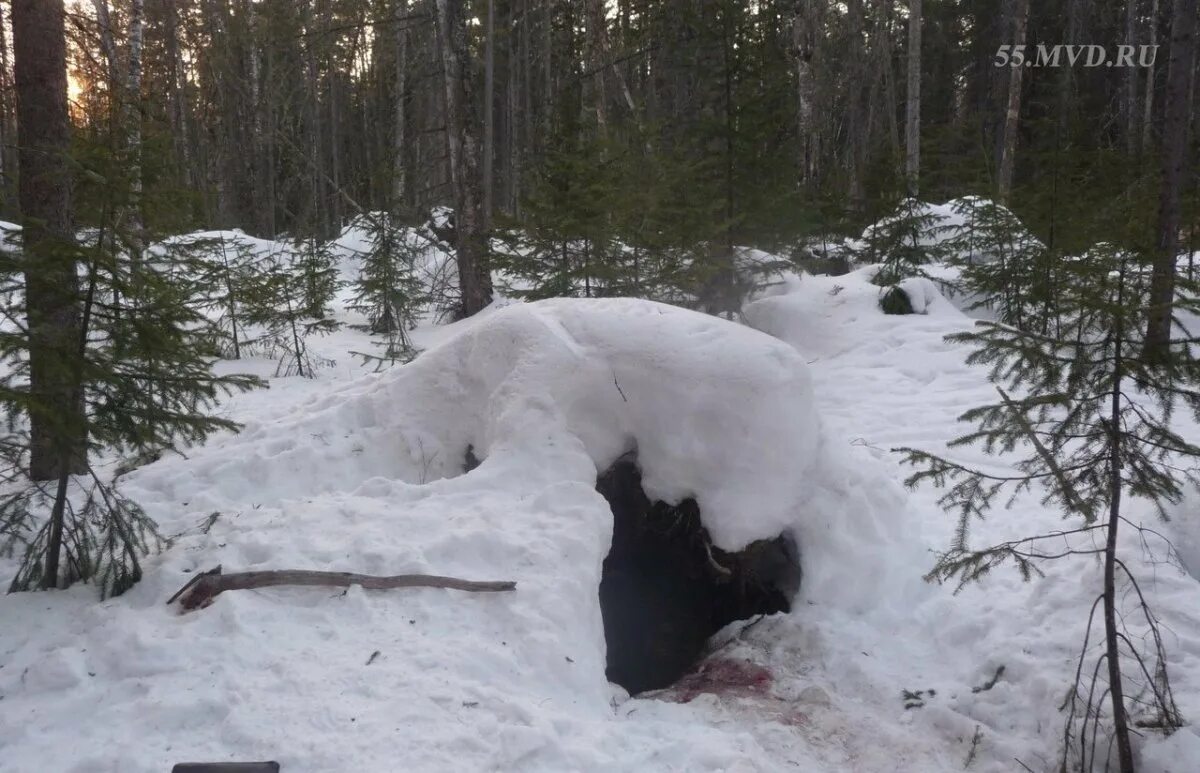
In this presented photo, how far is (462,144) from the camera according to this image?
13.3 m

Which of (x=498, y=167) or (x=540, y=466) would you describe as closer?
(x=540, y=466)

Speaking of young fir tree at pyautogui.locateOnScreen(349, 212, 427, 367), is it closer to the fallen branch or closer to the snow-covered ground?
the snow-covered ground

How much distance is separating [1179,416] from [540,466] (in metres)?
7.03

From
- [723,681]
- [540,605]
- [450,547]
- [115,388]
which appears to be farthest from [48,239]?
[723,681]

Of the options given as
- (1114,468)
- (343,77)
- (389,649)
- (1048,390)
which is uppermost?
(343,77)

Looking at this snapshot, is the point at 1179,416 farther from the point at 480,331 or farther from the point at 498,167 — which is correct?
the point at 498,167

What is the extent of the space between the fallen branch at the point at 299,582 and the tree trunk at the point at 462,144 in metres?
8.82

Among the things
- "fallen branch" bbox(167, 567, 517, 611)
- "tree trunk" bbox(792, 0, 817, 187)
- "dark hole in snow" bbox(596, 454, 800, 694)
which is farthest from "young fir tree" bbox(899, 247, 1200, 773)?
"tree trunk" bbox(792, 0, 817, 187)

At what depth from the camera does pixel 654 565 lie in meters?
6.72

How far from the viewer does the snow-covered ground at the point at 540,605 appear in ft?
11.3

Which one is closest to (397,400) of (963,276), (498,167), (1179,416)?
(1179,416)

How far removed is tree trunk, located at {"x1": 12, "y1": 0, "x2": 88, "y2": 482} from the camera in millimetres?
3771

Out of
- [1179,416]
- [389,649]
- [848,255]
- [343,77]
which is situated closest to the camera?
[389,649]

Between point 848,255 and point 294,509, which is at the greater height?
point 848,255
